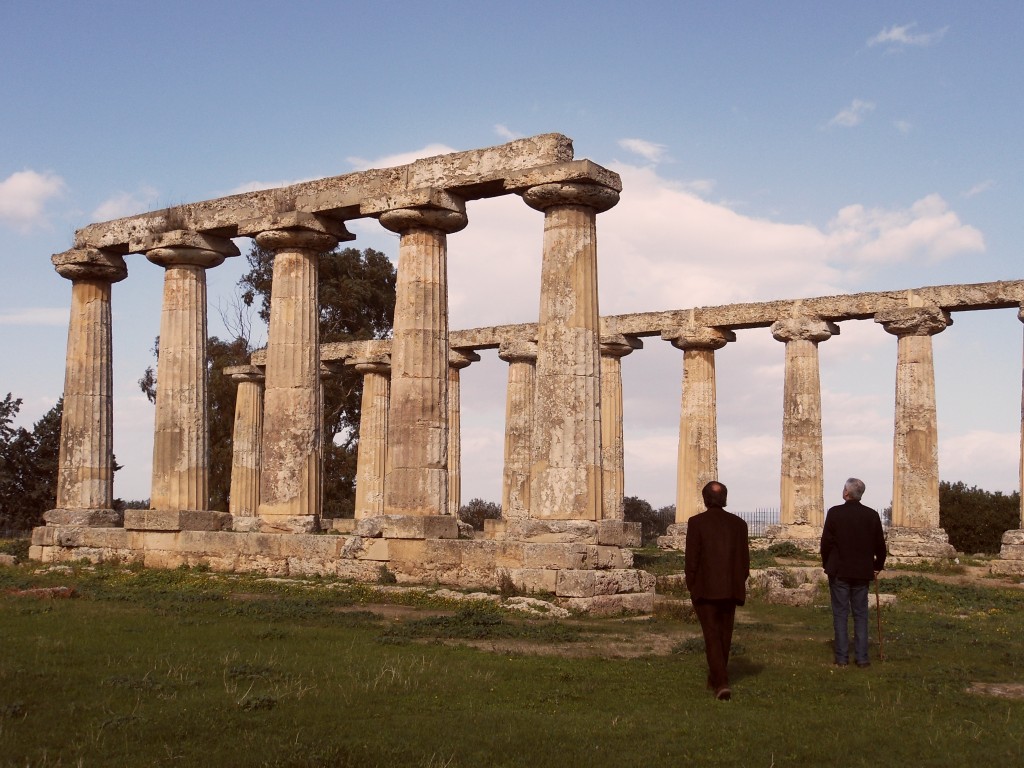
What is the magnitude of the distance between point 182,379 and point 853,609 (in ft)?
57.1

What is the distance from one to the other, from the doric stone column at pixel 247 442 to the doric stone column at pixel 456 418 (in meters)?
6.25

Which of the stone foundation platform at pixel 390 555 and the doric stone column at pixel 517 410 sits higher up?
the doric stone column at pixel 517 410

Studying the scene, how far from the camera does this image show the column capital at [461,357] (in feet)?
124

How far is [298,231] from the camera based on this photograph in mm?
23547

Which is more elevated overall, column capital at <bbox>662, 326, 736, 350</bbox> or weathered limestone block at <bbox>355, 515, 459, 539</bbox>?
column capital at <bbox>662, 326, 736, 350</bbox>

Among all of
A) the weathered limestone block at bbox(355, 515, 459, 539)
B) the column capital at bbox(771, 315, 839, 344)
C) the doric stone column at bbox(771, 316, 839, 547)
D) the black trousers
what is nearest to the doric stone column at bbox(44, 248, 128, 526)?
the weathered limestone block at bbox(355, 515, 459, 539)

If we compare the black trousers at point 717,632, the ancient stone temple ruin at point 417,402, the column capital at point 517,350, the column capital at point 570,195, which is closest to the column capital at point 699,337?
the ancient stone temple ruin at point 417,402

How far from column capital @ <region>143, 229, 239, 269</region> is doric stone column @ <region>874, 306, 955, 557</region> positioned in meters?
18.5

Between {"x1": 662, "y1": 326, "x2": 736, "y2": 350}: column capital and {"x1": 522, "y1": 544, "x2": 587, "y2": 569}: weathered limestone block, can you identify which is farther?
{"x1": 662, "y1": 326, "x2": 736, "y2": 350}: column capital

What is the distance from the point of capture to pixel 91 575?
Answer: 22625 millimetres

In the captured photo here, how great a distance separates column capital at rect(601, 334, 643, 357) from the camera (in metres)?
36.2

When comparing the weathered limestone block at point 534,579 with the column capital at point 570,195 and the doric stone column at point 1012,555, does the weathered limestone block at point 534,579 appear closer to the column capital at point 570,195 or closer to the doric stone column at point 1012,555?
the column capital at point 570,195

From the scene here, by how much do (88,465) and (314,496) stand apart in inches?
260

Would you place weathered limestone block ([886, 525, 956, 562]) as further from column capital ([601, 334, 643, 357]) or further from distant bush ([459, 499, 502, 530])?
distant bush ([459, 499, 502, 530])
